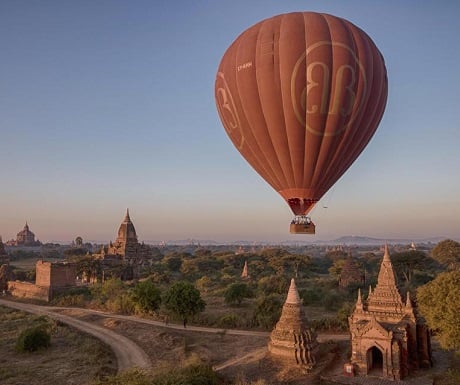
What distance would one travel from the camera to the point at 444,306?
21266 mm

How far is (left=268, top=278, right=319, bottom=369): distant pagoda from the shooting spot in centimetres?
2248

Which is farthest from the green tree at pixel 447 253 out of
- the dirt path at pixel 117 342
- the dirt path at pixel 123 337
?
the dirt path at pixel 117 342

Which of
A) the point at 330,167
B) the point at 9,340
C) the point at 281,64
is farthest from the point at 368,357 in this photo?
the point at 9,340

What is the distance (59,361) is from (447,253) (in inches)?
2390

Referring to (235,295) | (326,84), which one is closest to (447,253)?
(235,295)

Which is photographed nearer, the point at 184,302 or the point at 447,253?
the point at 184,302

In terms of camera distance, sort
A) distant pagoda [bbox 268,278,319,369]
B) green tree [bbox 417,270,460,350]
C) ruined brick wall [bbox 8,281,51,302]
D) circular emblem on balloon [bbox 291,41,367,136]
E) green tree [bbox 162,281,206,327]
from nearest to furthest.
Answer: circular emblem on balloon [bbox 291,41,367,136], green tree [bbox 417,270,460,350], distant pagoda [bbox 268,278,319,369], green tree [bbox 162,281,206,327], ruined brick wall [bbox 8,281,51,302]

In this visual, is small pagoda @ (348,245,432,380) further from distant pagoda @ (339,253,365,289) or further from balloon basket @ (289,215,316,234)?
distant pagoda @ (339,253,365,289)

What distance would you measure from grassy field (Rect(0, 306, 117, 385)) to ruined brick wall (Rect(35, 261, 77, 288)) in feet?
54.4

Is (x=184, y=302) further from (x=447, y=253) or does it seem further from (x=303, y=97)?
(x=447, y=253)

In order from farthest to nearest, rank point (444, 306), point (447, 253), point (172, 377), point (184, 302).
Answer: point (447, 253), point (184, 302), point (444, 306), point (172, 377)

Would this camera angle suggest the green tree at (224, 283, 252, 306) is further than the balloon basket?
Yes

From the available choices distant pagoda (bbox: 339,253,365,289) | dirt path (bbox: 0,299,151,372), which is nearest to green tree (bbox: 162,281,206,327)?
dirt path (bbox: 0,299,151,372)

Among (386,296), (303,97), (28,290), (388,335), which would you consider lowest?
(28,290)
